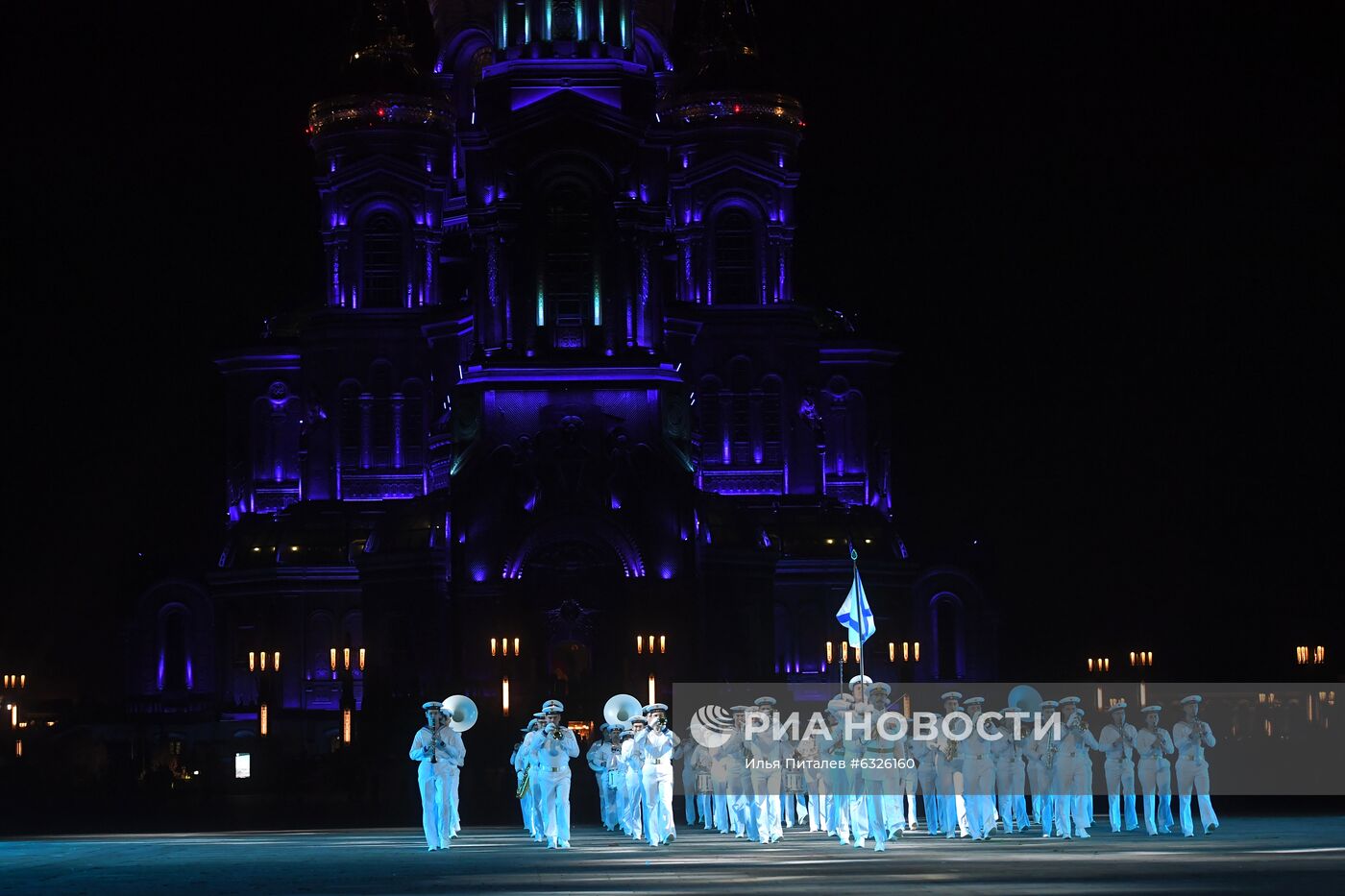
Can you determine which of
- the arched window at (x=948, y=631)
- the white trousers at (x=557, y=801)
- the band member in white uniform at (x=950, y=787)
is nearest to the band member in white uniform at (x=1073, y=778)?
the band member in white uniform at (x=950, y=787)

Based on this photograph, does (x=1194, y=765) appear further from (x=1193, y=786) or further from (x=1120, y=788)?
(x=1120, y=788)

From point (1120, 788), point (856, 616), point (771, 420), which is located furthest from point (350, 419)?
point (1120, 788)

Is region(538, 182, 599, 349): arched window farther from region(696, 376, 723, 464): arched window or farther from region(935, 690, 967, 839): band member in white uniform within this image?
region(935, 690, 967, 839): band member in white uniform

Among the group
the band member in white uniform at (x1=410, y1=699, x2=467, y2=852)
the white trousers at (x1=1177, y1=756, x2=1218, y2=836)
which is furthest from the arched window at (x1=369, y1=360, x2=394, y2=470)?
the white trousers at (x1=1177, y1=756, x2=1218, y2=836)

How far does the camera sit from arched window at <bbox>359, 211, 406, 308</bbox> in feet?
272

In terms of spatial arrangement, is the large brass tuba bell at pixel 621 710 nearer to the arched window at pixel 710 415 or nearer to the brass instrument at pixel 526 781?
the brass instrument at pixel 526 781

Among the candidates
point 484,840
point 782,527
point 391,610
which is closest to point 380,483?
point 391,610

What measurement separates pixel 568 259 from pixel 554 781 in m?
40.5

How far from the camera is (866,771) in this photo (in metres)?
33.2

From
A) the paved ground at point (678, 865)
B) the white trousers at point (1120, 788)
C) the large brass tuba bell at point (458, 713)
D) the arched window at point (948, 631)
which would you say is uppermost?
the arched window at point (948, 631)

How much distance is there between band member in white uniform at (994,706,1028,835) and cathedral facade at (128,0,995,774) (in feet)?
90.1

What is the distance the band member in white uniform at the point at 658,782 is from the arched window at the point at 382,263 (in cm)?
4917

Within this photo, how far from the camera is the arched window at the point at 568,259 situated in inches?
2894

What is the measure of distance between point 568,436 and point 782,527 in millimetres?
11395
